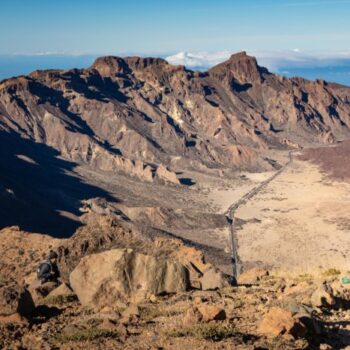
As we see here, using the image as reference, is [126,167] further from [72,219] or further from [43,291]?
Result: [43,291]

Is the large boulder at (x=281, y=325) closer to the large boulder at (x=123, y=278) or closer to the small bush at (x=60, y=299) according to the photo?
the large boulder at (x=123, y=278)

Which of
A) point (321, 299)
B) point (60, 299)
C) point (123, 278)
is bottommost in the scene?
point (60, 299)

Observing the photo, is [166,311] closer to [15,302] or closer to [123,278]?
[123,278]

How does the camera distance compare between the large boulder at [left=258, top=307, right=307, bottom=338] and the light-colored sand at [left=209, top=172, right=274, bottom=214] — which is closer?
the large boulder at [left=258, top=307, right=307, bottom=338]

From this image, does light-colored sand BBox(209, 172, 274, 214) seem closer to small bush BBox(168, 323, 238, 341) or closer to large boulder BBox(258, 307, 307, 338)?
large boulder BBox(258, 307, 307, 338)

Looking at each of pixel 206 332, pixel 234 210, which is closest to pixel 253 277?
pixel 206 332

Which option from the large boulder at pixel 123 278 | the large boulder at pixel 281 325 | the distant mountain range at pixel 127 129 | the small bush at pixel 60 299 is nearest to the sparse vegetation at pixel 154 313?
the large boulder at pixel 123 278

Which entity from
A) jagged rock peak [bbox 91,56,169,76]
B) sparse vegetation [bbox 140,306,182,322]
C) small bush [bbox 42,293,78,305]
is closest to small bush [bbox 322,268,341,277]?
sparse vegetation [bbox 140,306,182,322]
